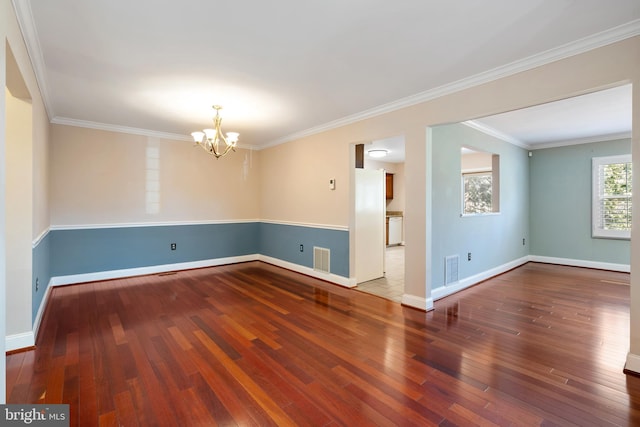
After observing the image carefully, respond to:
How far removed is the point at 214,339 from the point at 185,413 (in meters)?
0.99

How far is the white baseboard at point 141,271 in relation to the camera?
4.53 metres

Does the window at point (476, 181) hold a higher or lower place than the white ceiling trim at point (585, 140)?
lower

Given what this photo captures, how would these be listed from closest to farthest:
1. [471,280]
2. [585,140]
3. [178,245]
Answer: [471,280] → [178,245] → [585,140]

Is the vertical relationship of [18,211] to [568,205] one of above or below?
below

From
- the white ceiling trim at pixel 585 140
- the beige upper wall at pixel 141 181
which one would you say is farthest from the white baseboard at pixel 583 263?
the beige upper wall at pixel 141 181

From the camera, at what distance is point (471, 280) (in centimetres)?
453

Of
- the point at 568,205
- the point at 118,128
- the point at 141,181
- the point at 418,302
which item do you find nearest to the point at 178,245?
the point at 141,181

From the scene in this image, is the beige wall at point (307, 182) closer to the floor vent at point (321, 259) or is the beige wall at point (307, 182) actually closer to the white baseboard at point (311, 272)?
the floor vent at point (321, 259)

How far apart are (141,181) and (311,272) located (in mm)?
3285

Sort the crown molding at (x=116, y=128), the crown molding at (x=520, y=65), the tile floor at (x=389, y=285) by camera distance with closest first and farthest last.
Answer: the crown molding at (x=520, y=65), the tile floor at (x=389, y=285), the crown molding at (x=116, y=128)

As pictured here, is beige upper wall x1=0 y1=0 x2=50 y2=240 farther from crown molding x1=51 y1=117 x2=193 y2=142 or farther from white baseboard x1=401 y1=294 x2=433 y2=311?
white baseboard x1=401 y1=294 x2=433 y2=311

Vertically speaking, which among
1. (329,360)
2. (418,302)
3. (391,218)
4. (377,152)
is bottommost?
(329,360)

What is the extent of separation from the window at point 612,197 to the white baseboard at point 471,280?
1.45 m

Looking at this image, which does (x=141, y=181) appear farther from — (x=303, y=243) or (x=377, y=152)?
(x=377, y=152)
